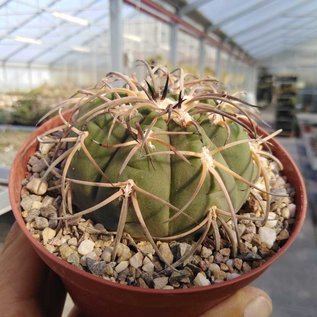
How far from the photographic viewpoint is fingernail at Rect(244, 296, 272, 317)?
0.50 metres

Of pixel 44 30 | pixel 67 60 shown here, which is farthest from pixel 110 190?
pixel 67 60

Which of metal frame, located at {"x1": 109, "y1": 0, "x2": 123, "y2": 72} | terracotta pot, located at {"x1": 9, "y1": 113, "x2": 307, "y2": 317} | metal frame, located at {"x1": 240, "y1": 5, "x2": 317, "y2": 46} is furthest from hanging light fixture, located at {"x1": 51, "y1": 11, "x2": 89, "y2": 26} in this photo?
metal frame, located at {"x1": 240, "y1": 5, "x2": 317, "y2": 46}

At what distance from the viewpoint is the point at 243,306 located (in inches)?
19.8

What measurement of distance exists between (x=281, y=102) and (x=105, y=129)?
963cm

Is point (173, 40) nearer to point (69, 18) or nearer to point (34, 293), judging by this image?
point (69, 18)

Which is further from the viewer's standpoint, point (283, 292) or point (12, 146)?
point (283, 292)

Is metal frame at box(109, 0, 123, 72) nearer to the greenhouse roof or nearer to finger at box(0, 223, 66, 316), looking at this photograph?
the greenhouse roof

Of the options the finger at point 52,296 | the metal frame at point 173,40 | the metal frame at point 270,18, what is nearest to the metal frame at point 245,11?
the metal frame at point 270,18

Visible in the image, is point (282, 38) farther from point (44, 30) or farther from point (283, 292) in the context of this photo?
point (283, 292)

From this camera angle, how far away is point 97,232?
0.47 m

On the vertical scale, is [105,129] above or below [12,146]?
above

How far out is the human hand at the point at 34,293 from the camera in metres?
0.51

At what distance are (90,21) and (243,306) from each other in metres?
4.13

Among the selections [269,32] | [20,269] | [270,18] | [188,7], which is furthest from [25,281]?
[269,32]
